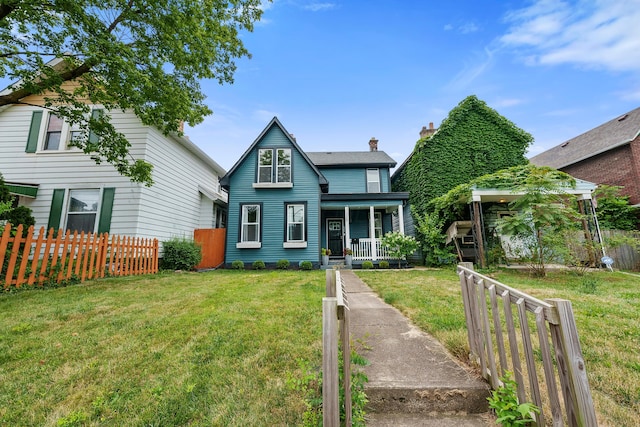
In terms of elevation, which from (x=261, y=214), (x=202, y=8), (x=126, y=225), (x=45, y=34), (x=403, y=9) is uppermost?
(x=403, y=9)

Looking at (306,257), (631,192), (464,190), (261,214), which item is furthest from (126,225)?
(631,192)

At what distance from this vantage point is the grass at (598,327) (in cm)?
196

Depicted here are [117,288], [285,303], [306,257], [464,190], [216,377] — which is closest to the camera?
[216,377]

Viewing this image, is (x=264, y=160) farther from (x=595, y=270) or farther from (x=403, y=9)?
(x=595, y=270)

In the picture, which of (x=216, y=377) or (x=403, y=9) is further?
(x=403, y=9)

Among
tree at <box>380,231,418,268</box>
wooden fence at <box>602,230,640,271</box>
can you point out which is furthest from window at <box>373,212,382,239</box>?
wooden fence at <box>602,230,640,271</box>

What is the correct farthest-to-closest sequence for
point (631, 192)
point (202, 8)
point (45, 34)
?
point (631, 192)
point (202, 8)
point (45, 34)

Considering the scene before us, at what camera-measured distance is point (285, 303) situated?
4.64 meters

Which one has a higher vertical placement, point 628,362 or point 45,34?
point 45,34

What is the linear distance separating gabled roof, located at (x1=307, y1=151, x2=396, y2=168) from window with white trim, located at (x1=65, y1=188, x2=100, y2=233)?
10389 mm

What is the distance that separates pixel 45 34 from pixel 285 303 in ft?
30.6

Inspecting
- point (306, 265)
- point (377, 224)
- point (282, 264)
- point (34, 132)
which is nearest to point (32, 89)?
point (34, 132)

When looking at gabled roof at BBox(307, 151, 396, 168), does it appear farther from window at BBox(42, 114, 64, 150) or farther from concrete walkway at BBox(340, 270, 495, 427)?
concrete walkway at BBox(340, 270, 495, 427)

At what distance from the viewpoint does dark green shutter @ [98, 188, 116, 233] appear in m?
8.72
